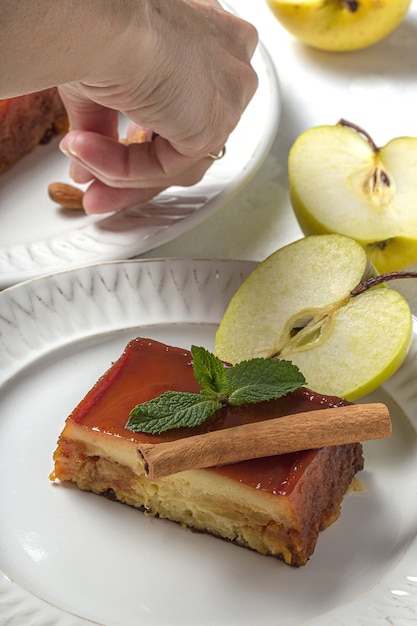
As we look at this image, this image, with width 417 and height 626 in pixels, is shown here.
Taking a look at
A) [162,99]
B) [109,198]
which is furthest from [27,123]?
[162,99]

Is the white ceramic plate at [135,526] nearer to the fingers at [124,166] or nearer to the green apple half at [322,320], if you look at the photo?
the green apple half at [322,320]

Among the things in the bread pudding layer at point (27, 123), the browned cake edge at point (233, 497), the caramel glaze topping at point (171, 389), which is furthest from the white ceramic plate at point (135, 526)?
the bread pudding layer at point (27, 123)

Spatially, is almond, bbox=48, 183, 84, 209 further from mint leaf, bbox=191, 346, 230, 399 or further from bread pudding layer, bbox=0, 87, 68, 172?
mint leaf, bbox=191, 346, 230, 399

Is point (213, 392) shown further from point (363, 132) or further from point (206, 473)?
point (363, 132)

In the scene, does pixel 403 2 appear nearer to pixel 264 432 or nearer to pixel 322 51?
pixel 322 51

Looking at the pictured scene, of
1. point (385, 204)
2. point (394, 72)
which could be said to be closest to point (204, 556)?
point (385, 204)
